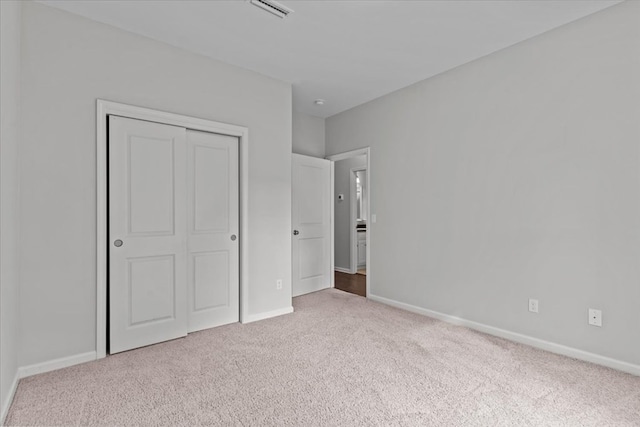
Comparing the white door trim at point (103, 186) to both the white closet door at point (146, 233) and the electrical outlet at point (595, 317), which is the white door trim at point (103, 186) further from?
the electrical outlet at point (595, 317)

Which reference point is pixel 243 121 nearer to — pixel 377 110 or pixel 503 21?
pixel 377 110

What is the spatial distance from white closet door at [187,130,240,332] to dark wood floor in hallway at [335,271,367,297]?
80.4 inches

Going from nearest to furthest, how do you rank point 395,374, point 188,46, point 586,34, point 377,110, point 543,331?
point 395,374
point 586,34
point 543,331
point 188,46
point 377,110

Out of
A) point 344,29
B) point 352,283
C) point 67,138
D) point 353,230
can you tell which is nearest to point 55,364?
point 67,138

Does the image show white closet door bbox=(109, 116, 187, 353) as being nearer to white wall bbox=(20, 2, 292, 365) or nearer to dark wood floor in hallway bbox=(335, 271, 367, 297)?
white wall bbox=(20, 2, 292, 365)

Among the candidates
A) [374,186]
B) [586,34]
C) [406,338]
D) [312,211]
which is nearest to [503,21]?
[586,34]

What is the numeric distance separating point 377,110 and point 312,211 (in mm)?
1699

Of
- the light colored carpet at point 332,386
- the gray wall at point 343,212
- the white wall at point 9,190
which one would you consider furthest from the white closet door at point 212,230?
the gray wall at point 343,212

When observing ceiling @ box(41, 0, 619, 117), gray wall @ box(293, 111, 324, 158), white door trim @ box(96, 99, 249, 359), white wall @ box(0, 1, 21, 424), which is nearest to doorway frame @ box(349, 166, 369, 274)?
gray wall @ box(293, 111, 324, 158)

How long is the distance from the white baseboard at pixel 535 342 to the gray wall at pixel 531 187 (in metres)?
0.05

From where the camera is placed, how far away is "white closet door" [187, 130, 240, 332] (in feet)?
10.4

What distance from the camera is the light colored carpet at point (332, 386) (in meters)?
1.85

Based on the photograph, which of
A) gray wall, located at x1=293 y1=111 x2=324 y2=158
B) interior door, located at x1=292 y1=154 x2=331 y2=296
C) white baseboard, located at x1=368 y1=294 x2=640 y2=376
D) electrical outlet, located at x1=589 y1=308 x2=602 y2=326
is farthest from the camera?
gray wall, located at x1=293 y1=111 x2=324 y2=158

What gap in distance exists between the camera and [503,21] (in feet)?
8.61
